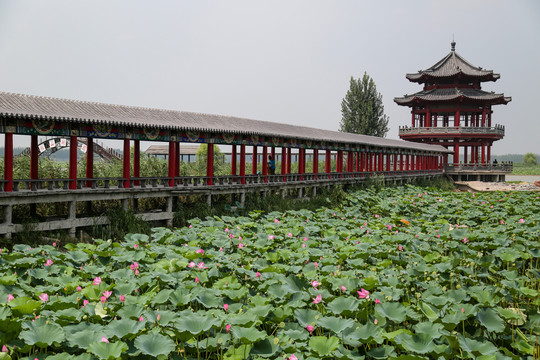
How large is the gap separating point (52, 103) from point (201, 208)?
4.54 metres

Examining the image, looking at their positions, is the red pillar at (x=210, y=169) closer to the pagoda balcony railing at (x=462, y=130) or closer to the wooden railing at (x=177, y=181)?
the wooden railing at (x=177, y=181)

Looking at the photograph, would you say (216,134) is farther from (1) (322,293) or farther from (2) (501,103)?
(2) (501,103)

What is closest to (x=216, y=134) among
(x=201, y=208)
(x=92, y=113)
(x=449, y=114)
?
(x=201, y=208)

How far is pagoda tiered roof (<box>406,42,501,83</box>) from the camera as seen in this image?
37.3 metres

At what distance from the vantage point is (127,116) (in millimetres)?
12133

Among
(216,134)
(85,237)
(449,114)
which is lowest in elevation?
(85,237)

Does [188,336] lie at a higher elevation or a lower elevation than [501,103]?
lower

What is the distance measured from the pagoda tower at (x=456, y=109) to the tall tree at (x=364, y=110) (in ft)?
5.78

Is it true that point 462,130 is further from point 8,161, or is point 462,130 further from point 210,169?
point 8,161

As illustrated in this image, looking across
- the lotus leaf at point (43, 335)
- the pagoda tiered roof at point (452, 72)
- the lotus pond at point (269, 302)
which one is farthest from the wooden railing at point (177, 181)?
the pagoda tiered roof at point (452, 72)

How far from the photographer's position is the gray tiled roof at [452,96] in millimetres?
35656

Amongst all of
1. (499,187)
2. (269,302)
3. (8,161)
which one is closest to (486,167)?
(499,187)

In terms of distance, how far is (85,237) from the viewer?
1095 cm

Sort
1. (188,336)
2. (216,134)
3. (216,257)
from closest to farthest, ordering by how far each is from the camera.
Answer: (188,336) → (216,257) → (216,134)
